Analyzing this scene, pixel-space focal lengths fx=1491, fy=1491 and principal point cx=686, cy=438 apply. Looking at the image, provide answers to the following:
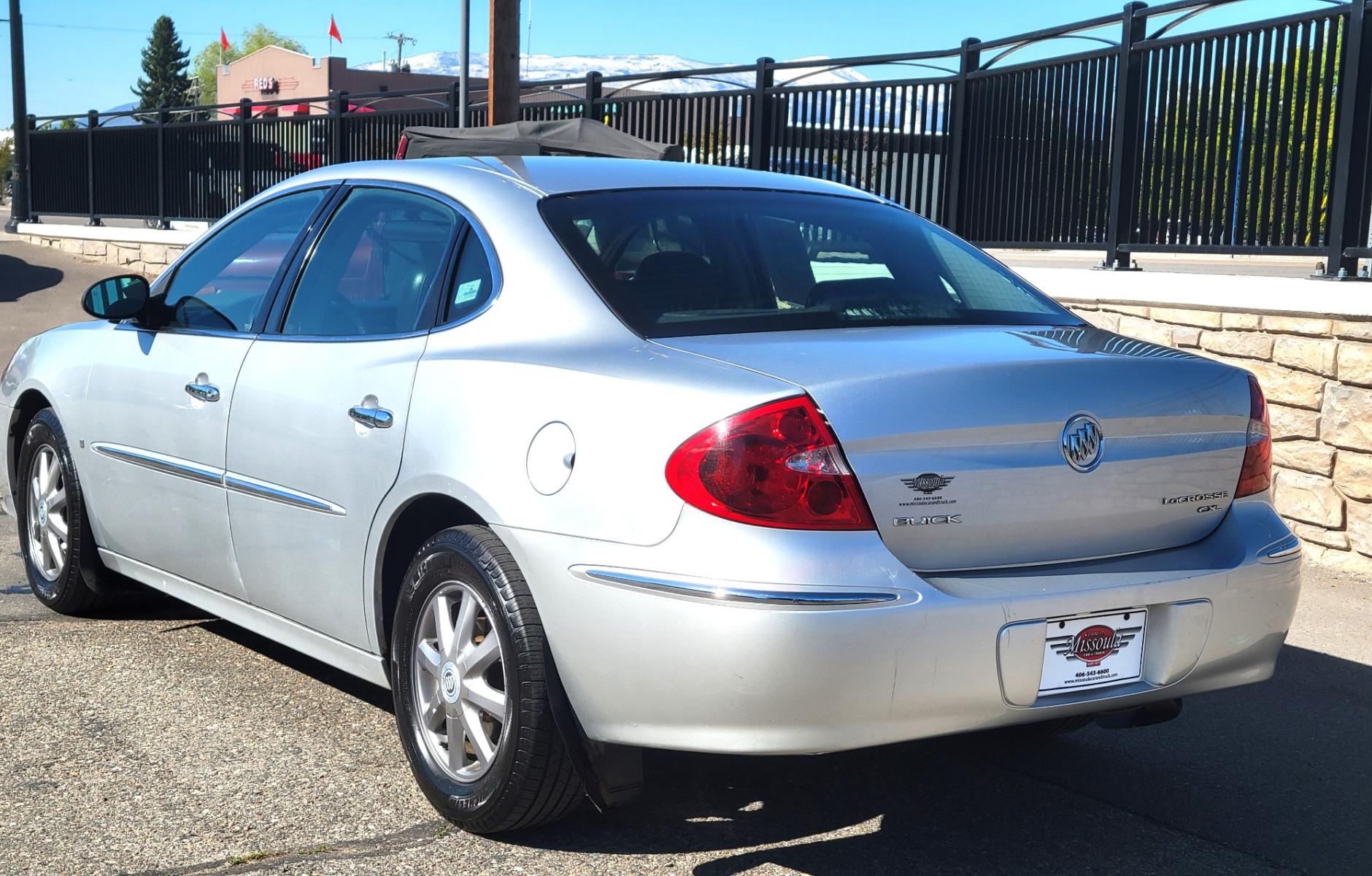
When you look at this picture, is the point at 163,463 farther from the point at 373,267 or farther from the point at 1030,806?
the point at 1030,806

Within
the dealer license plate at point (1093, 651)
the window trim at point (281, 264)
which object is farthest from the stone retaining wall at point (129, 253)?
the dealer license plate at point (1093, 651)

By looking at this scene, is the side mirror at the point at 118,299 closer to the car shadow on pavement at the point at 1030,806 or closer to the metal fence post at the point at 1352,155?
the car shadow on pavement at the point at 1030,806

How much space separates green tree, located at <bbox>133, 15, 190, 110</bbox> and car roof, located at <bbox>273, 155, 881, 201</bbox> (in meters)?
137

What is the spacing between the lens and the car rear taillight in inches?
112

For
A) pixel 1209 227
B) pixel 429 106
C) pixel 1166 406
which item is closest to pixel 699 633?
pixel 1166 406

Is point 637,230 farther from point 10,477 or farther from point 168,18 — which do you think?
point 168,18

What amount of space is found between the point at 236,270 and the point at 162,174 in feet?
58.9

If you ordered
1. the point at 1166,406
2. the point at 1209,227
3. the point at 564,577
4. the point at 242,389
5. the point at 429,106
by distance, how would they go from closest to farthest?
the point at 564,577 → the point at 1166,406 → the point at 242,389 → the point at 1209,227 → the point at 429,106

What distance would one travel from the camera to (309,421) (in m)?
3.82

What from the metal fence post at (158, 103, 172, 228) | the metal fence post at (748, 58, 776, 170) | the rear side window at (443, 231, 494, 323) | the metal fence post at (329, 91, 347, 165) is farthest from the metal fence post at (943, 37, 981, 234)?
the metal fence post at (158, 103, 172, 228)

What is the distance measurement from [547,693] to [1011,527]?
1013 mm

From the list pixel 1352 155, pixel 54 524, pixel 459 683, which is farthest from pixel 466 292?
pixel 1352 155

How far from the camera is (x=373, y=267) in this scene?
401 cm

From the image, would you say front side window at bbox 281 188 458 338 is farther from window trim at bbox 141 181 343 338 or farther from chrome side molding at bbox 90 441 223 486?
chrome side molding at bbox 90 441 223 486
